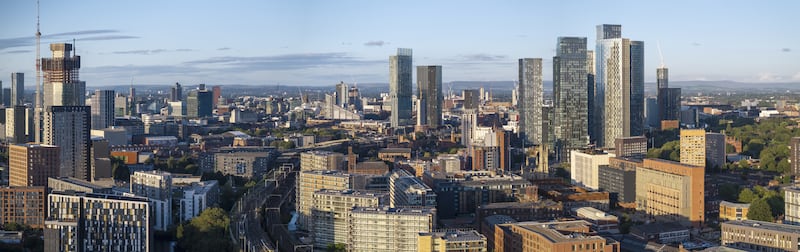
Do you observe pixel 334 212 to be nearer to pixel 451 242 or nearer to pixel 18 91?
pixel 451 242

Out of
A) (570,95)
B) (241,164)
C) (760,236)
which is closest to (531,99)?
(570,95)

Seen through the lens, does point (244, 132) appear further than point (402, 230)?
Yes

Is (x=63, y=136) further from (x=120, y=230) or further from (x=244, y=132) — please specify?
(x=244, y=132)

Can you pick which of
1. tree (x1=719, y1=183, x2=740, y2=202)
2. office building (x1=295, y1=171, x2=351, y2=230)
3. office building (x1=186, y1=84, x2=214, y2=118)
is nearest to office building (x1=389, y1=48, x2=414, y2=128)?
office building (x1=186, y1=84, x2=214, y2=118)

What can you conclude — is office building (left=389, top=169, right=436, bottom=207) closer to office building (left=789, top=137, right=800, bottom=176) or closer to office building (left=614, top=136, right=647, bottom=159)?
office building (left=614, top=136, right=647, bottom=159)

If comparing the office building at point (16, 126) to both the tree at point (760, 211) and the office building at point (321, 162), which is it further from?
the tree at point (760, 211)

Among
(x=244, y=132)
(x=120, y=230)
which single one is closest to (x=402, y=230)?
Result: (x=120, y=230)
